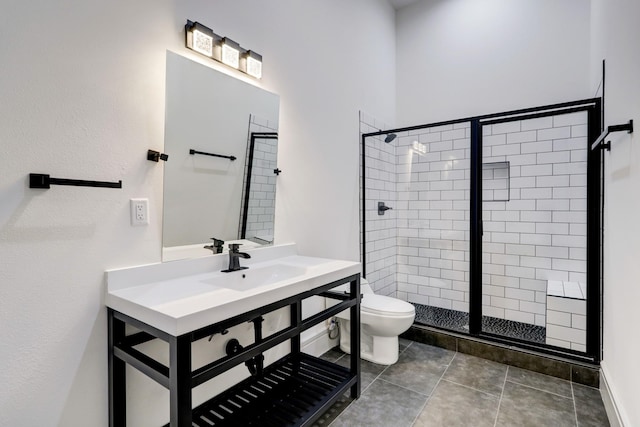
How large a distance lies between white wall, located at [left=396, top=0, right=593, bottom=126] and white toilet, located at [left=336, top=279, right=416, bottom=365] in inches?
81.8

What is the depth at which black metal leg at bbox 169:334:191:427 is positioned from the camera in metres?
1.09

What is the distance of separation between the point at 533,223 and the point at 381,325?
175 centimetres

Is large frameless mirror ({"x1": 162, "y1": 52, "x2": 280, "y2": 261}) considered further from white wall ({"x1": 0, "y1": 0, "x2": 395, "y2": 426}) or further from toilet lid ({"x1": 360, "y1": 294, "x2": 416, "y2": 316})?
toilet lid ({"x1": 360, "y1": 294, "x2": 416, "y2": 316})

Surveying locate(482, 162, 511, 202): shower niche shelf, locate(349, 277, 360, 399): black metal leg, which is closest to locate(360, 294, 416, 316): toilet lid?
locate(349, 277, 360, 399): black metal leg

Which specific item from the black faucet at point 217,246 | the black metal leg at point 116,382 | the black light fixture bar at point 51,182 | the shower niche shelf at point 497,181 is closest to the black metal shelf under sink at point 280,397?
the black metal leg at point 116,382

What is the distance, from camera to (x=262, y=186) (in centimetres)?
208

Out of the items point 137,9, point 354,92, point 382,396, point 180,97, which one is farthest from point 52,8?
point 382,396

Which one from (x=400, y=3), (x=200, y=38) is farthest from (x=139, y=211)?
(x=400, y=3)

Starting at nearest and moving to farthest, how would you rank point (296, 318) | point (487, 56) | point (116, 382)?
1. point (116, 382)
2. point (296, 318)
3. point (487, 56)

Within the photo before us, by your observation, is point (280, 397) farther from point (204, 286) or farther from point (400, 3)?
point (400, 3)

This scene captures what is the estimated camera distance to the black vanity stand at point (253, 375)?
1.12 meters

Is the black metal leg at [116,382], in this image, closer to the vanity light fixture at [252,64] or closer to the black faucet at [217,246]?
the black faucet at [217,246]

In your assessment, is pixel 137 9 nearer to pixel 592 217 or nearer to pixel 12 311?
pixel 12 311

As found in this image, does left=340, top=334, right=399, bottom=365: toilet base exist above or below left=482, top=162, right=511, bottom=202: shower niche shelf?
below
